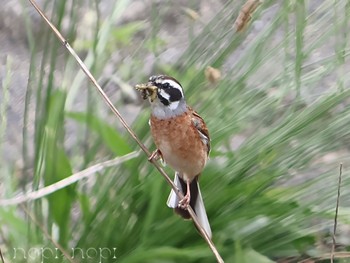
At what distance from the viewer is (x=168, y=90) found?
1.42m

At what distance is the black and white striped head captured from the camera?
1394 millimetres

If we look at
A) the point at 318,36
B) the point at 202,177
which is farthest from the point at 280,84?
the point at 202,177

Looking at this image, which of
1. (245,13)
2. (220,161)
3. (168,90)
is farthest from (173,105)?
(220,161)

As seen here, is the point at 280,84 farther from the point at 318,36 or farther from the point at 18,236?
the point at 18,236

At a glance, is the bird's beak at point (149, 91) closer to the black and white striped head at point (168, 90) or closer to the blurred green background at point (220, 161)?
the black and white striped head at point (168, 90)

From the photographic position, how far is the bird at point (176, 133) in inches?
55.7

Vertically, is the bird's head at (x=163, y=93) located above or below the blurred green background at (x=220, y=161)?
above

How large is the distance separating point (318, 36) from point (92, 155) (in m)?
0.51

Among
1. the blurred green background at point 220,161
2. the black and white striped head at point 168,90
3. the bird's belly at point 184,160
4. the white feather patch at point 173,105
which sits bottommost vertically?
the blurred green background at point 220,161

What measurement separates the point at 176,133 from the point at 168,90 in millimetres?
117

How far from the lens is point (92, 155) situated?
190cm

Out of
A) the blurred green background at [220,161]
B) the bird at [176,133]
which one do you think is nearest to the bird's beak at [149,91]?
the bird at [176,133]

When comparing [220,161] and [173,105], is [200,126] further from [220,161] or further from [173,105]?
[220,161]

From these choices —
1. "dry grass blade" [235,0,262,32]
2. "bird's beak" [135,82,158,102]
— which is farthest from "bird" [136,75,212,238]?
"dry grass blade" [235,0,262,32]
